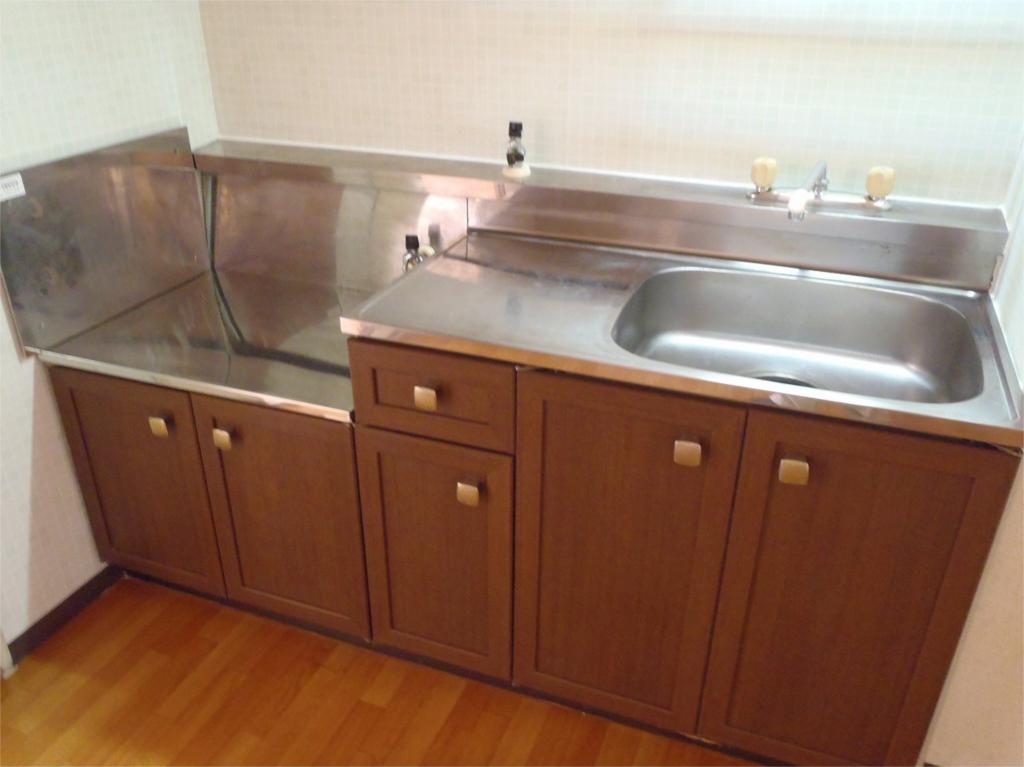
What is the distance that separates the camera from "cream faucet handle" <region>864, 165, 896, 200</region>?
5.12ft

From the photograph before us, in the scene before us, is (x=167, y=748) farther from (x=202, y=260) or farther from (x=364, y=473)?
(x=202, y=260)

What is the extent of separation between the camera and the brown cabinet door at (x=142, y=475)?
177cm

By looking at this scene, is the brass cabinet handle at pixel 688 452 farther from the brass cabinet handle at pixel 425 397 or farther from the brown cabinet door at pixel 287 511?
the brown cabinet door at pixel 287 511

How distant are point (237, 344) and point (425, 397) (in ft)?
1.96

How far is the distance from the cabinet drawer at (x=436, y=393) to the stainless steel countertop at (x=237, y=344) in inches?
3.9

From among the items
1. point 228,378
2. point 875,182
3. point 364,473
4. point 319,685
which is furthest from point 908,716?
point 228,378

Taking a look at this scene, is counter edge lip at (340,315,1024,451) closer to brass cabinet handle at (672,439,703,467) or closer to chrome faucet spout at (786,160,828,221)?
brass cabinet handle at (672,439,703,467)

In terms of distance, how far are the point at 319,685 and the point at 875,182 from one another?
5.12 feet

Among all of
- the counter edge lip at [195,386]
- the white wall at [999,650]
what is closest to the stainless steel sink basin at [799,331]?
the white wall at [999,650]

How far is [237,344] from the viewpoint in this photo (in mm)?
1839

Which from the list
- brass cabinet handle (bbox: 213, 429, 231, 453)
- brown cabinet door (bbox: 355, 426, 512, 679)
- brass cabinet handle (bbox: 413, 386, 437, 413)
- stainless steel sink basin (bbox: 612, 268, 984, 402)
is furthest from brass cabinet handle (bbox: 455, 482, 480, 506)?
brass cabinet handle (bbox: 213, 429, 231, 453)

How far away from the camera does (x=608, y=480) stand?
1.44 metres

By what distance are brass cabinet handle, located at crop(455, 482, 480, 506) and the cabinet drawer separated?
0.27 feet

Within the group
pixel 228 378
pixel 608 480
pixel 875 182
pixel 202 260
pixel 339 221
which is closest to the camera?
pixel 608 480
